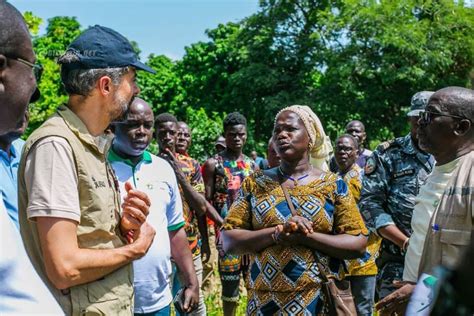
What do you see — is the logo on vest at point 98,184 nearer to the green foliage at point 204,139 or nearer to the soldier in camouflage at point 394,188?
the soldier in camouflage at point 394,188

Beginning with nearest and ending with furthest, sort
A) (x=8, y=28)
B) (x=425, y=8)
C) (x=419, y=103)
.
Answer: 1. (x=8, y=28)
2. (x=419, y=103)
3. (x=425, y=8)

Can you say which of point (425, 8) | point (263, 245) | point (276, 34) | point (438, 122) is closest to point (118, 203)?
point (263, 245)

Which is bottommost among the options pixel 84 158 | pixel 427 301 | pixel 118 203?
pixel 427 301

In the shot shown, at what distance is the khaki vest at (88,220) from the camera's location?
99.7 inches

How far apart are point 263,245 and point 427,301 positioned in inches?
64.4

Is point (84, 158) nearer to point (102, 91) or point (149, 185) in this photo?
point (102, 91)

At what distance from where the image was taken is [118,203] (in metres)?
2.79

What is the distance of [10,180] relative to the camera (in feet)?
10.9

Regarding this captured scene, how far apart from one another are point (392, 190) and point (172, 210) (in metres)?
1.62

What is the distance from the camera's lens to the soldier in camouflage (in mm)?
4633

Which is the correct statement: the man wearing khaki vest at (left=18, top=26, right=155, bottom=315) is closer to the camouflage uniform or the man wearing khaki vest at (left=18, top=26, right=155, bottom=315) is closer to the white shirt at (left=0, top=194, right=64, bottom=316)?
the white shirt at (left=0, top=194, right=64, bottom=316)

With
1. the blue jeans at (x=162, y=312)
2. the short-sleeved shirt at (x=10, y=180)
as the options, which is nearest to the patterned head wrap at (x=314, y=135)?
the blue jeans at (x=162, y=312)

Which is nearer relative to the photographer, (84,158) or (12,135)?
(84,158)

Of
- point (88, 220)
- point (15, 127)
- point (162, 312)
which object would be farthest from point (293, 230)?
point (15, 127)
